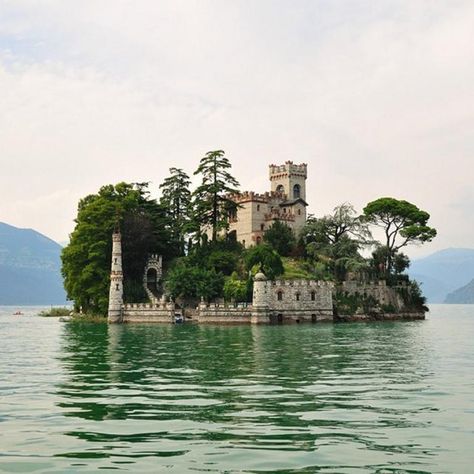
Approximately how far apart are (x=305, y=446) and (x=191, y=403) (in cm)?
478

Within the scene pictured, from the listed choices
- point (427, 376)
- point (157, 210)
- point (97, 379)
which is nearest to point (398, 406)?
point (427, 376)

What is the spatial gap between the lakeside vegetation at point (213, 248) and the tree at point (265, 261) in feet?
0.28

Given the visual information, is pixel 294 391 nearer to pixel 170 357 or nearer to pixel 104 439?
pixel 104 439

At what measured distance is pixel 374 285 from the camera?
219 feet

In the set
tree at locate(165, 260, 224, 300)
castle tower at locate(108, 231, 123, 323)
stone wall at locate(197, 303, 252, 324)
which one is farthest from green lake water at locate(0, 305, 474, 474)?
castle tower at locate(108, 231, 123, 323)

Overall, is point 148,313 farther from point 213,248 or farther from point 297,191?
point 297,191

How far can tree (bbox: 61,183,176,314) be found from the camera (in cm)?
6588

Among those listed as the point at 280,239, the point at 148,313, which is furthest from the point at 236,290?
the point at 280,239

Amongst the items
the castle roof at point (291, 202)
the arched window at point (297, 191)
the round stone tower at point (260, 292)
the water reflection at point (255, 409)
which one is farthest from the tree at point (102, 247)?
the water reflection at point (255, 409)

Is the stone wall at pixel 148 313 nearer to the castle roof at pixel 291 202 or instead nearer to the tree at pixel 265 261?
the tree at pixel 265 261

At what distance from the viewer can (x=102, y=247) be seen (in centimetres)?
6606

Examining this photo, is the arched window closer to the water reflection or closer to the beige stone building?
the beige stone building

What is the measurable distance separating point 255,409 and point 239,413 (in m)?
0.56

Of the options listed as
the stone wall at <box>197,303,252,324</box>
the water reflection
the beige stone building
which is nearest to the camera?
the water reflection
